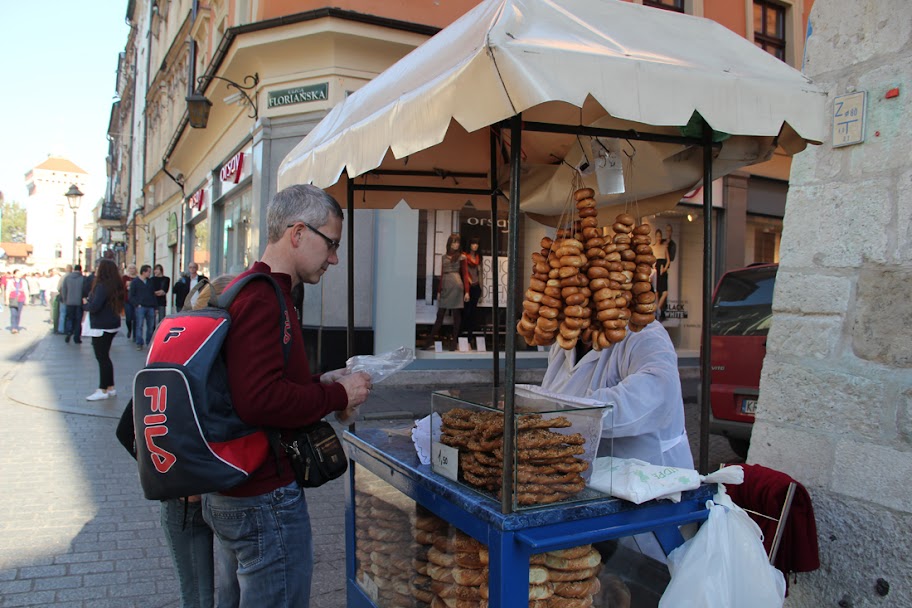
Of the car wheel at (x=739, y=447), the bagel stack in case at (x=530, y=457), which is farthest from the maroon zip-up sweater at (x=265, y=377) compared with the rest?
the car wheel at (x=739, y=447)

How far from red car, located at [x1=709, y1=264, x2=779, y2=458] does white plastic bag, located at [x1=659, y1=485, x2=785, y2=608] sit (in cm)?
411

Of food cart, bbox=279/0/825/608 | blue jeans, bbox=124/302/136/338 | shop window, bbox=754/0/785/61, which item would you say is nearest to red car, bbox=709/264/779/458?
food cart, bbox=279/0/825/608

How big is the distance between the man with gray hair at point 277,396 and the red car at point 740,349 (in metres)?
4.77

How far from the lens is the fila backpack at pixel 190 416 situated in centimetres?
184

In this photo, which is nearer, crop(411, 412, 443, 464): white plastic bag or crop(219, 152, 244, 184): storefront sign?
crop(411, 412, 443, 464): white plastic bag

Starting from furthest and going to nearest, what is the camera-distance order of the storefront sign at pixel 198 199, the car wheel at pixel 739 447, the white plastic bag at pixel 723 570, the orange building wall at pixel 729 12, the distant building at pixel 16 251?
1. the distant building at pixel 16 251
2. the storefront sign at pixel 198 199
3. the orange building wall at pixel 729 12
4. the car wheel at pixel 739 447
5. the white plastic bag at pixel 723 570

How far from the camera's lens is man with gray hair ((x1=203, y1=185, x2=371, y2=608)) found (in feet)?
6.29

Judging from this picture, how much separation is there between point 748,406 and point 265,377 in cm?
536

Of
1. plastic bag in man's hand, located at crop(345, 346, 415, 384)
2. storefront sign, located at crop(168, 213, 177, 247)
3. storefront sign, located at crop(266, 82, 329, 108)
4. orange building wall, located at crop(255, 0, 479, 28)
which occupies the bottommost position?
plastic bag in man's hand, located at crop(345, 346, 415, 384)

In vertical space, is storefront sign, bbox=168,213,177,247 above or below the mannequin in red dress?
above

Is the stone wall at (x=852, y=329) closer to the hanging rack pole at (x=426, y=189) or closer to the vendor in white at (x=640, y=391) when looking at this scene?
the vendor in white at (x=640, y=391)

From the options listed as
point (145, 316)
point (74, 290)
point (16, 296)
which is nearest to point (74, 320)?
point (74, 290)

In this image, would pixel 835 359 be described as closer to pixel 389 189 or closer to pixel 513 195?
pixel 513 195

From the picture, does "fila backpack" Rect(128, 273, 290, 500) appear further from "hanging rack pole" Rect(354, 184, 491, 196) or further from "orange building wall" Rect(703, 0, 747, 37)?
"orange building wall" Rect(703, 0, 747, 37)
